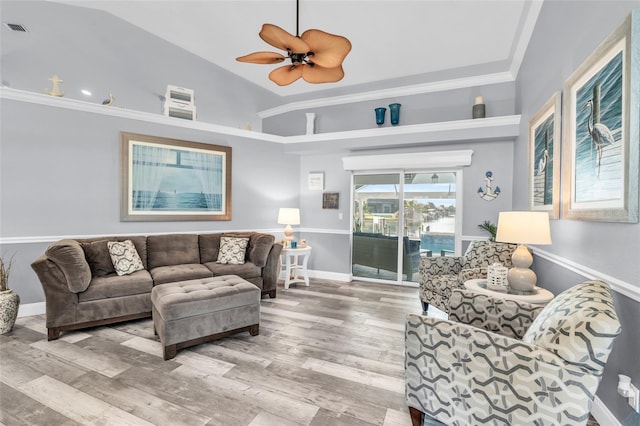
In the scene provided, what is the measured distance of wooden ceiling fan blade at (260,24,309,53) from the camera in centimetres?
219

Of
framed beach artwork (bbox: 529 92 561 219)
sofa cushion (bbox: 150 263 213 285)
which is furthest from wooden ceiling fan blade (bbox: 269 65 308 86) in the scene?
sofa cushion (bbox: 150 263 213 285)

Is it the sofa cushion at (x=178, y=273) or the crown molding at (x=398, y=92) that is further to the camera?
the crown molding at (x=398, y=92)

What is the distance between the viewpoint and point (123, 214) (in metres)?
3.88

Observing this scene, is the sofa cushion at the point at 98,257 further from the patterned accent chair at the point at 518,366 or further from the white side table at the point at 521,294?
the white side table at the point at 521,294

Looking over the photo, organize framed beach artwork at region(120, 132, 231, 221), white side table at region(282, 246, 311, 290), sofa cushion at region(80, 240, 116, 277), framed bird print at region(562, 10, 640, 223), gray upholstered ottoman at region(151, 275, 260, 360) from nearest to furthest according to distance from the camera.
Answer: framed bird print at region(562, 10, 640, 223) < gray upholstered ottoman at region(151, 275, 260, 360) < sofa cushion at region(80, 240, 116, 277) < framed beach artwork at region(120, 132, 231, 221) < white side table at region(282, 246, 311, 290)

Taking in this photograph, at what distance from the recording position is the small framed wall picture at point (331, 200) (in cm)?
528

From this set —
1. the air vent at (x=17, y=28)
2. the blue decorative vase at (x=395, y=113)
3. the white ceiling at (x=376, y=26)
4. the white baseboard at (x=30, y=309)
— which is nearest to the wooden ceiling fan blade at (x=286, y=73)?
the white ceiling at (x=376, y=26)

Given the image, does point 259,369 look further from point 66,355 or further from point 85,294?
point 85,294

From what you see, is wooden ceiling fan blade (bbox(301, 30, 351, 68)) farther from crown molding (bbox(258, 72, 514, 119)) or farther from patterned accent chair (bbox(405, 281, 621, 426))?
crown molding (bbox(258, 72, 514, 119))

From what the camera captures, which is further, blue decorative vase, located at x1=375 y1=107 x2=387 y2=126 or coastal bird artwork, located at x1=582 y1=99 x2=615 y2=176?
blue decorative vase, located at x1=375 y1=107 x2=387 y2=126

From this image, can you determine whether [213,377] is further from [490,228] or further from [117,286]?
[490,228]

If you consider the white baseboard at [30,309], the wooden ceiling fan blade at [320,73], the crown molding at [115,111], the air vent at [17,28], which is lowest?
the white baseboard at [30,309]

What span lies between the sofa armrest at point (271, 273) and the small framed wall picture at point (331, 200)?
149 centimetres

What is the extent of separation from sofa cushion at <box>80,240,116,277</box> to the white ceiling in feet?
10.2
